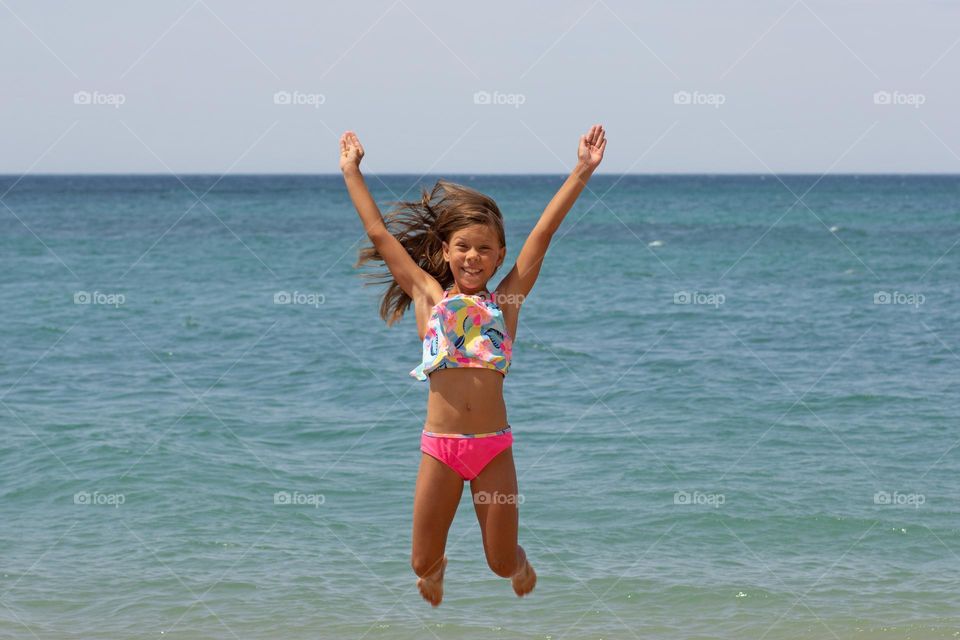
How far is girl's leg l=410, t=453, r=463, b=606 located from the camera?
585 centimetres

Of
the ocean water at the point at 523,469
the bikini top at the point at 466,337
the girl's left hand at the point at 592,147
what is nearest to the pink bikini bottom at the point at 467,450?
the bikini top at the point at 466,337

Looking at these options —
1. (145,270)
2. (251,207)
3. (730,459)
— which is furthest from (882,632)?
(251,207)

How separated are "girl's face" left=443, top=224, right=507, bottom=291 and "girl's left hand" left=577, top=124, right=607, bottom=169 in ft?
1.81

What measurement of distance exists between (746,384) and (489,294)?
10.9m

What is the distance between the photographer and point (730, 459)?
1291 centimetres

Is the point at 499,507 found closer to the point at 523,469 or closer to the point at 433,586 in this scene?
the point at 433,586

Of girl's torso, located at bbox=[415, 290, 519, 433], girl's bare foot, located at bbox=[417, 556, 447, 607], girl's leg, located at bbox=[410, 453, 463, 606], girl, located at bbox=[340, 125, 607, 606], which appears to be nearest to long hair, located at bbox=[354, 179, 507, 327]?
girl, located at bbox=[340, 125, 607, 606]

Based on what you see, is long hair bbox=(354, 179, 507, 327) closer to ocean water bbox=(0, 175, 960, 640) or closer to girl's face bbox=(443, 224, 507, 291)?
girl's face bbox=(443, 224, 507, 291)

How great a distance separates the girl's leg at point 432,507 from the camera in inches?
230

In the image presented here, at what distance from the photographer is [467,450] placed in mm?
5789

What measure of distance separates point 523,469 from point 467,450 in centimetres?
695

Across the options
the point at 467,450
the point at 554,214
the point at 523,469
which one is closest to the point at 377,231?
the point at 554,214

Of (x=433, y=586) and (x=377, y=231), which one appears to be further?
(x=433, y=586)

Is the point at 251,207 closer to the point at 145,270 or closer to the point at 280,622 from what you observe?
the point at 145,270
